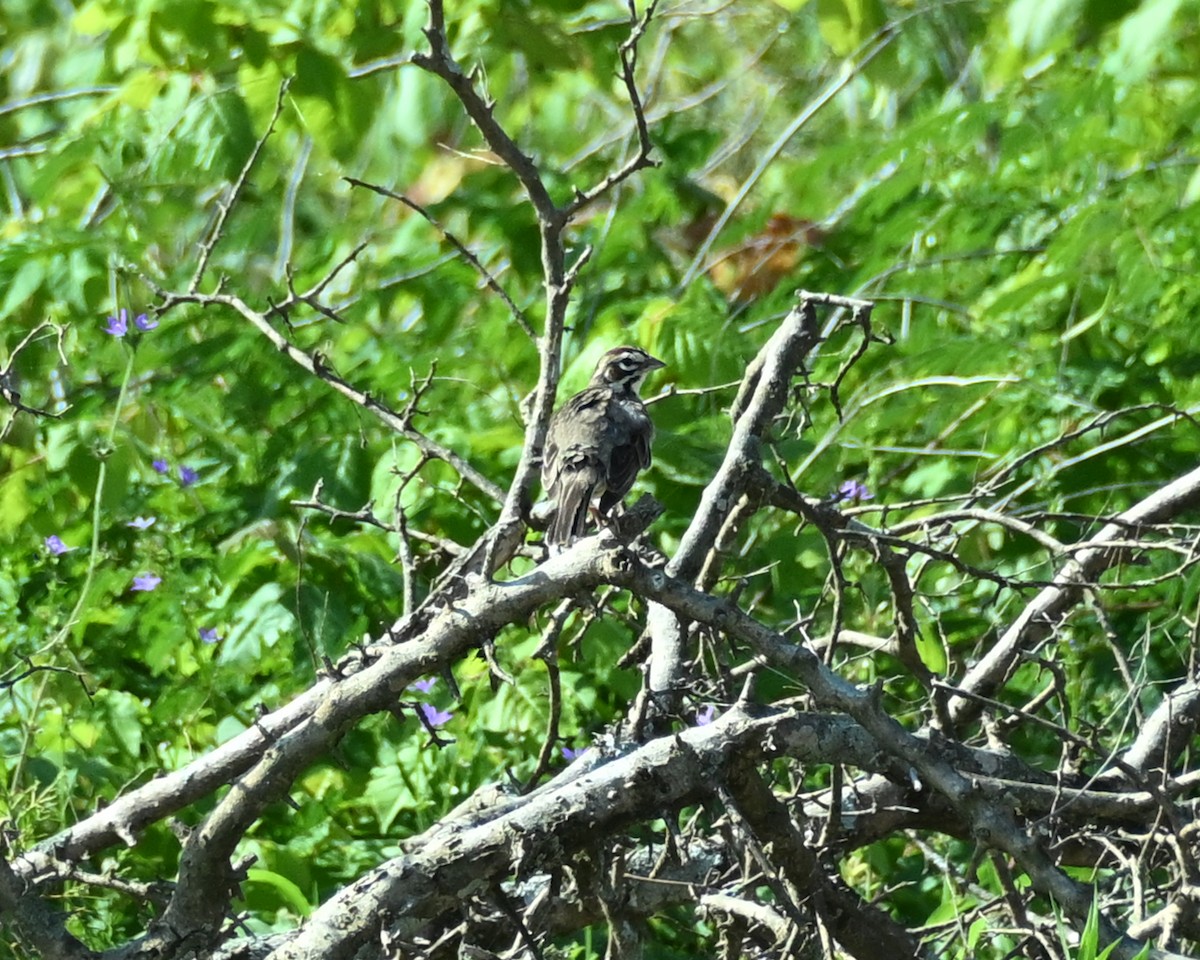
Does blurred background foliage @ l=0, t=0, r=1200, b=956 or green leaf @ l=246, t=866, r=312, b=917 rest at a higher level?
blurred background foliage @ l=0, t=0, r=1200, b=956

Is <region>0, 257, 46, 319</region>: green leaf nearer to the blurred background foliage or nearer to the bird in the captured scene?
the blurred background foliage

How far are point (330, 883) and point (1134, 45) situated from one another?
3.26 m

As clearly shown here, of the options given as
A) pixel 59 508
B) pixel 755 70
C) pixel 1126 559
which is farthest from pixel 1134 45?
pixel 755 70

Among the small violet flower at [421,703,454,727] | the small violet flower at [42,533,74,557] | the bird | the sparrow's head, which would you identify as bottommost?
the small violet flower at [421,703,454,727]

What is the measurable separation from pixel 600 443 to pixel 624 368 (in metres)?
0.62

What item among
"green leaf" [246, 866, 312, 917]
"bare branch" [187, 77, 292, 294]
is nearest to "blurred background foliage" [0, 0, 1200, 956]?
"green leaf" [246, 866, 312, 917]

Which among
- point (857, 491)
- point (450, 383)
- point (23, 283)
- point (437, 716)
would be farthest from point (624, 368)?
point (23, 283)

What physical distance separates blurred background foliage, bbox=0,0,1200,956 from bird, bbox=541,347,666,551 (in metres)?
0.11

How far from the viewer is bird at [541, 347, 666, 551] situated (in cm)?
472

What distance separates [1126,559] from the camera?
13.7 ft

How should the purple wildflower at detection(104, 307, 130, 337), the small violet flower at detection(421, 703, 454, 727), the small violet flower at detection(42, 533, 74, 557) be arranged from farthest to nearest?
1. the small violet flower at detection(42, 533, 74, 557)
2. the purple wildflower at detection(104, 307, 130, 337)
3. the small violet flower at detection(421, 703, 454, 727)

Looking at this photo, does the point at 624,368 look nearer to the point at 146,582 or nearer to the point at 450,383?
the point at 450,383

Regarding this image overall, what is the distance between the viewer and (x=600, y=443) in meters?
5.18

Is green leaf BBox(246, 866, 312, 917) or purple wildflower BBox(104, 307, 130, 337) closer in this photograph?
green leaf BBox(246, 866, 312, 917)
